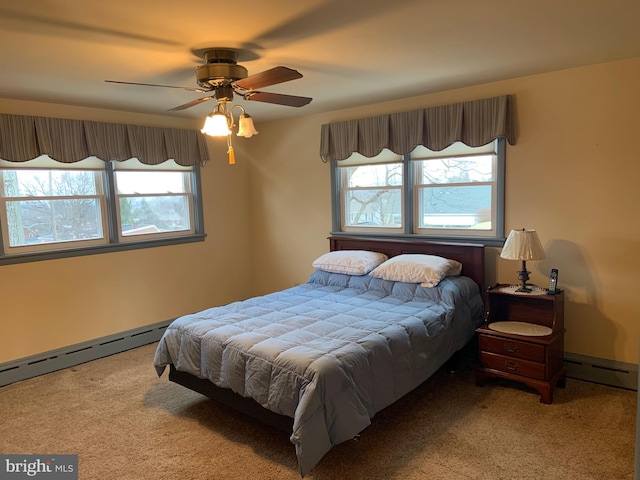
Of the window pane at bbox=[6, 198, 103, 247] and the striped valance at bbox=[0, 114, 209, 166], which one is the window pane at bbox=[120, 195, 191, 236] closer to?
the window pane at bbox=[6, 198, 103, 247]

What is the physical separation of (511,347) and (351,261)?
155cm

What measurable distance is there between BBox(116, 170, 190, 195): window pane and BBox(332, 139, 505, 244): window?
1.72 m

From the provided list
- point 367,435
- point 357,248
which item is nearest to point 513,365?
point 367,435

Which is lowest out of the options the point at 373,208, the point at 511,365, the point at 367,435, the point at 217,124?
the point at 367,435

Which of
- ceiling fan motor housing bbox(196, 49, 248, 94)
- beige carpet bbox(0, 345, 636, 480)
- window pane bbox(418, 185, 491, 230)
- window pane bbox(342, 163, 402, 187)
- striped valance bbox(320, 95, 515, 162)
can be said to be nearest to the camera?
beige carpet bbox(0, 345, 636, 480)

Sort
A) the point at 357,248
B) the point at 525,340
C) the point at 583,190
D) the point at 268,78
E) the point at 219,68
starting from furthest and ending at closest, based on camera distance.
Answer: the point at 357,248, the point at 583,190, the point at 525,340, the point at 219,68, the point at 268,78

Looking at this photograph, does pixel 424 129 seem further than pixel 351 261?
No

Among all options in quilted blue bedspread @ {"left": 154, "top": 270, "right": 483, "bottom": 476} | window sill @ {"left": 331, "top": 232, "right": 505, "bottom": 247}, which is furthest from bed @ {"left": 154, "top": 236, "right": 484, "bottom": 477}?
window sill @ {"left": 331, "top": 232, "right": 505, "bottom": 247}

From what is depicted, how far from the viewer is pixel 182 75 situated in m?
3.12

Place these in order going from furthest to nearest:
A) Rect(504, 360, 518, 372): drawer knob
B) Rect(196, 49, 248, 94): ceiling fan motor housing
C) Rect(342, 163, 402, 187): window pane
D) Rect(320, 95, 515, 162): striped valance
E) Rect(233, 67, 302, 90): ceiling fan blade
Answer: Rect(342, 163, 402, 187): window pane
Rect(320, 95, 515, 162): striped valance
Rect(504, 360, 518, 372): drawer knob
Rect(196, 49, 248, 94): ceiling fan motor housing
Rect(233, 67, 302, 90): ceiling fan blade

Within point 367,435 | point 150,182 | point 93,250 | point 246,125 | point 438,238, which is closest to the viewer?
point 367,435

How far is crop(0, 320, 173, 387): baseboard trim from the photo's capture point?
3.77m

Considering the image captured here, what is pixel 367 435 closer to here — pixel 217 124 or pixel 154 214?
pixel 217 124

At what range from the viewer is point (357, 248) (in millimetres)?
4555
